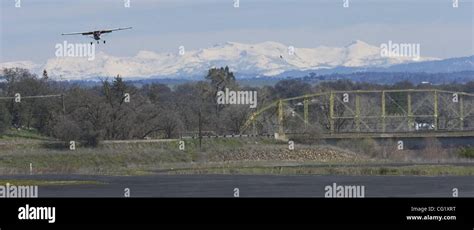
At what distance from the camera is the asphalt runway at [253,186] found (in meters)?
43.1

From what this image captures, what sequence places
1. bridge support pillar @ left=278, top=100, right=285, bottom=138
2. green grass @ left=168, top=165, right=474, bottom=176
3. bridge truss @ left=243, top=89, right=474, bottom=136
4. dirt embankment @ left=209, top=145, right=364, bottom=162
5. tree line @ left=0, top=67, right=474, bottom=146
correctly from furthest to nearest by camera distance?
bridge truss @ left=243, top=89, right=474, bottom=136
bridge support pillar @ left=278, top=100, right=285, bottom=138
tree line @ left=0, top=67, right=474, bottom=146
dirt embankment @ left=209, top=145, right=364, bottom=162
green grass @ left=168, top=165, right=474, bottom=176

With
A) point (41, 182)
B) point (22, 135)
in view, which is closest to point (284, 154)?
point (22, 135)

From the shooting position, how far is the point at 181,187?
48500 millimetres

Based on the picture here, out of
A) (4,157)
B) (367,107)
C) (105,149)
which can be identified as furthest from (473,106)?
(4,157)

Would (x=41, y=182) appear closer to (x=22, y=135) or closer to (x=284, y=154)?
(x=284, y=154)

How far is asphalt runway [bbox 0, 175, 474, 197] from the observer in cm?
4306

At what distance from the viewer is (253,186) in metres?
48.5

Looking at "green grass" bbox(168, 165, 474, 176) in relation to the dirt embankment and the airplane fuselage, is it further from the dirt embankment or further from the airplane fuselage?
the dirt embankment

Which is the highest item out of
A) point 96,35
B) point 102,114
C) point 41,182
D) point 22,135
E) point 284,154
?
point 96,35

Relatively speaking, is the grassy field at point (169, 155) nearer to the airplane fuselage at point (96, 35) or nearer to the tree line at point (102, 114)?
the tree line at point (102, 114)

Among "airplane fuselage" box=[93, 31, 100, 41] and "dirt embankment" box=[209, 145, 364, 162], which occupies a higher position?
"airplane fuselage" box=[93, 31, 100, 41]

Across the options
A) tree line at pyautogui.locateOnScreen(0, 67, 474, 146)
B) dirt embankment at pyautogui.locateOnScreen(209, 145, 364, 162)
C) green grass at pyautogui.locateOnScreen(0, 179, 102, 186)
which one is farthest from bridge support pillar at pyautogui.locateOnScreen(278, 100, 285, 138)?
green grass at pyautogui.locateOnScreen(0, 179, 102, 186)
